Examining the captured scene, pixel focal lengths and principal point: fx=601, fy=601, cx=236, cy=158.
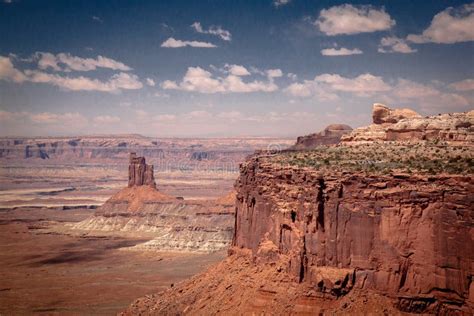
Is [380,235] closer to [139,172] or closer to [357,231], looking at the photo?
[357,231]

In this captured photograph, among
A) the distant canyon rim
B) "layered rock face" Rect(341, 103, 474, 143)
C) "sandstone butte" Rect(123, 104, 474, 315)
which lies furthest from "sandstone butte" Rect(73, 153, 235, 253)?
"sandstone butte" Rect(123, 104, 474, 315)

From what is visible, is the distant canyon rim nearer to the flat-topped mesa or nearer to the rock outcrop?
the rock outcrop

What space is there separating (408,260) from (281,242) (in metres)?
9.54

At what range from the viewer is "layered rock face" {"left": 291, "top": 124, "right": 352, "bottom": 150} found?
9831 cm

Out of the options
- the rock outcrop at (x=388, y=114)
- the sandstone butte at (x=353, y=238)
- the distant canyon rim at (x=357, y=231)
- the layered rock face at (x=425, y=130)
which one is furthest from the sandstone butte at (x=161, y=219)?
the sandstone butte at (x=353, y=238)

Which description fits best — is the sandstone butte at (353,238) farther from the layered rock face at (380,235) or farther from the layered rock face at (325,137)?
the layered rock face at (325,137)

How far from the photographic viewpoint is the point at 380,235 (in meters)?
32.7

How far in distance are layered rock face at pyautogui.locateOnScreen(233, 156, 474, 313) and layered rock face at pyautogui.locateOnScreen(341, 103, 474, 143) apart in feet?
38.2

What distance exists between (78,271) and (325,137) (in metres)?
47.6

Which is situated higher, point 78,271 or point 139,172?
point 139,172

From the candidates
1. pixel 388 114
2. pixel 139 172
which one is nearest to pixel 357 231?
pixel 388 114

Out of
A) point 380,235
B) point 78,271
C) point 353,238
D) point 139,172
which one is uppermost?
point 380,235

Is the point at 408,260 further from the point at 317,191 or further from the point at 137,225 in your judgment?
the point at 137,225

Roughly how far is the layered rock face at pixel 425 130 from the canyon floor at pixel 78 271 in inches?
1162
